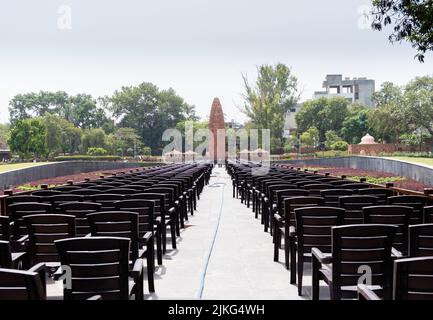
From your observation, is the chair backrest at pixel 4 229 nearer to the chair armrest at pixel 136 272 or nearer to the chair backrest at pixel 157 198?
the chair armrest at pixel 136 272

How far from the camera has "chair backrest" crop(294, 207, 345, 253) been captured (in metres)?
6.13

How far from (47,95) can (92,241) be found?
361 feet

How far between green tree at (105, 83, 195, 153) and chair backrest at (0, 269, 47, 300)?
3701 inches

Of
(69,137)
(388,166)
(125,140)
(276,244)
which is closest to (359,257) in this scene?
(276,244)

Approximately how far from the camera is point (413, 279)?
331cm

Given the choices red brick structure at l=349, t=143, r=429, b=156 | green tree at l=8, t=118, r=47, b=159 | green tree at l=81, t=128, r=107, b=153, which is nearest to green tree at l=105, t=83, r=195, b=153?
green tree at l=81, t=128, r=107, b=153

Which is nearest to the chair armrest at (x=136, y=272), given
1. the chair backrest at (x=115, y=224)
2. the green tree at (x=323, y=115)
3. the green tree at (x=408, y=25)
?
the chair backrest at (x=115, y=224)

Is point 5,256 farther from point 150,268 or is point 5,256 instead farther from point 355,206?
point 355,206

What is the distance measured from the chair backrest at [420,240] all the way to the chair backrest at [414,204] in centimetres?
235

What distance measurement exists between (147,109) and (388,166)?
74844 millimetres

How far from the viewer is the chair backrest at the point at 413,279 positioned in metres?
3.21
